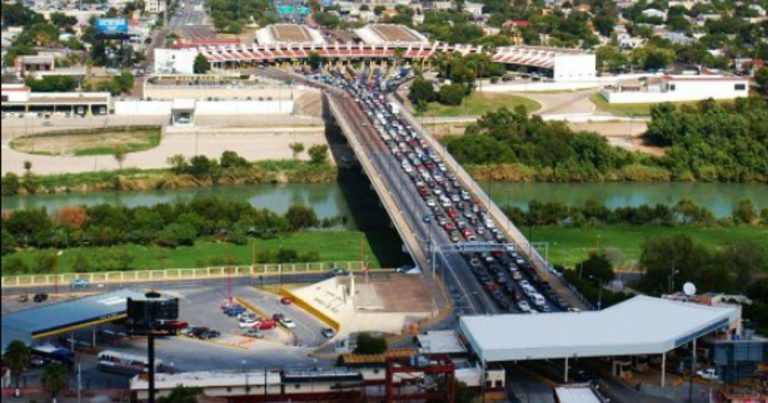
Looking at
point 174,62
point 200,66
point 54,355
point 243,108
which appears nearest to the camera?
point 54,355

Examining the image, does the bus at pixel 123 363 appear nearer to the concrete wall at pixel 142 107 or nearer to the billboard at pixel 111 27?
the concrete wall at pixel 142 107

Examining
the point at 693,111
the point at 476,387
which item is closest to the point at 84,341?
the point at 476,387

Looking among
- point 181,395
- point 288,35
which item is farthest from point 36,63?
point 181,395

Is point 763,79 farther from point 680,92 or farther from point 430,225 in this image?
point 430,225

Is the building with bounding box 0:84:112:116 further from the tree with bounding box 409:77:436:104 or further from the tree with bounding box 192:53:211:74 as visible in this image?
the tree with bounding box 409:77:436:104

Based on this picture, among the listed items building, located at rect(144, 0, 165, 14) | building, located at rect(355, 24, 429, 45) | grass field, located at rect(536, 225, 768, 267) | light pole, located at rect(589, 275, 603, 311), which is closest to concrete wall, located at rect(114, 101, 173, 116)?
grass field, located at rect(536, 225, 768, 267)
